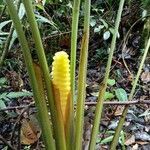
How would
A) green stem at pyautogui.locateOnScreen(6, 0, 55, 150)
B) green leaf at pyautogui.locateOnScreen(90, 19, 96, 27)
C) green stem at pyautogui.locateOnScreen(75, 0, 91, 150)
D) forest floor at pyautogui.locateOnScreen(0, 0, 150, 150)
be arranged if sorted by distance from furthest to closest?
1. green leaf at pyautogui.locateOnScreen(90, 19, 96, 27)
2. forest floor at pyautogui.locateOnScreen(0, 0, 150, 150)
3. green stem at pyautogui.locateOnScreen(75, 0, 91, 150)
4. green stem at pyautogui.locateOnScreen(6, 0, 55, 150)

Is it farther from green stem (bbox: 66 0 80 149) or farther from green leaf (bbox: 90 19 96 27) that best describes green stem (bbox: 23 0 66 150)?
green leaf (bbox: 90 19 96 27)

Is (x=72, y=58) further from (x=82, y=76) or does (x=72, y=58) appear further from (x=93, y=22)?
(x=93, y=22)

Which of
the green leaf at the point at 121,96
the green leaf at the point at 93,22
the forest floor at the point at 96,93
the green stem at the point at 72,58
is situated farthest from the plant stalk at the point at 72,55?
the green leaf at the point at 93,22

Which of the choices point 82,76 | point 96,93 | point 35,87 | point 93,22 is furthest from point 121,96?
point 93,22

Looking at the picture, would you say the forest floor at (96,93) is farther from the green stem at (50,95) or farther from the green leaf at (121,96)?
the green stem at (50,95)

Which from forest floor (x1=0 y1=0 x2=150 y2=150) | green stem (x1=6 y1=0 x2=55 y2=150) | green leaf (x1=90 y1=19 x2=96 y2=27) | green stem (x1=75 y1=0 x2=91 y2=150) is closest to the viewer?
green stem (x1=6 y1=0 x2=55 y2=150)

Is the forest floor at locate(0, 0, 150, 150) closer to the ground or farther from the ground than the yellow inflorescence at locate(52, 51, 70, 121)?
closer to the ground

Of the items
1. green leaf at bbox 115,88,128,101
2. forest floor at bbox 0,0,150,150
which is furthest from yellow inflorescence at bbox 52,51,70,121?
green leaf at bbox 115,88,128,101

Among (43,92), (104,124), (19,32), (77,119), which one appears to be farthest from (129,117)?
(19,32)

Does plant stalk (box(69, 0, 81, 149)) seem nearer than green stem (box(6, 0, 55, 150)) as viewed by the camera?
No
